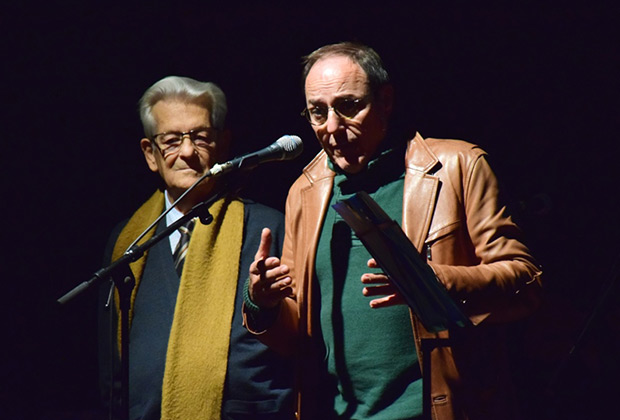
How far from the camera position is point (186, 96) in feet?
11.5

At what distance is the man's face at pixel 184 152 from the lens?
A: 11.2 ft

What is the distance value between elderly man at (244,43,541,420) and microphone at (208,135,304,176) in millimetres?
168

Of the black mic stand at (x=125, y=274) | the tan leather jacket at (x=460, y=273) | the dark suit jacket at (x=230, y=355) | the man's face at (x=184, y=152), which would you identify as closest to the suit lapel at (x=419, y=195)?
the tan leather jacket at (x=460, y=273)

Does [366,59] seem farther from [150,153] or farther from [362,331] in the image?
[150,153]

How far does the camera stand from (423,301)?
205cm

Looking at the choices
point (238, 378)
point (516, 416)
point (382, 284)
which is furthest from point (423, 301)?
point (238, 378)

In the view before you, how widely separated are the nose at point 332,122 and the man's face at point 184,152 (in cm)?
83

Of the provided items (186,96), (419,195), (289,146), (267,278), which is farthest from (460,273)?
(186,96)

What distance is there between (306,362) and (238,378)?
0.50 m

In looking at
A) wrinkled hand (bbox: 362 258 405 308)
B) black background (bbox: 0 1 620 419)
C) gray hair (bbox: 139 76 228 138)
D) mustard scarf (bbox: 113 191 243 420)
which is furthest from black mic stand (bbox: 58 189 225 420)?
black background (bbox: 0 1 620 419)

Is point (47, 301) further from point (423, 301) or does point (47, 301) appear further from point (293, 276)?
point (423, 301)

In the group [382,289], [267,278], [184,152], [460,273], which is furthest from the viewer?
[184,152]

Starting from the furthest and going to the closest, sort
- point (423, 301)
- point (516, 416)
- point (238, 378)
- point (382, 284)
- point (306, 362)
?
point (238, 378), point (306, 362), point (516, 416), point (382, 284), point (423, 301)

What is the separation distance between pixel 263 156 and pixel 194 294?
0.89 m
